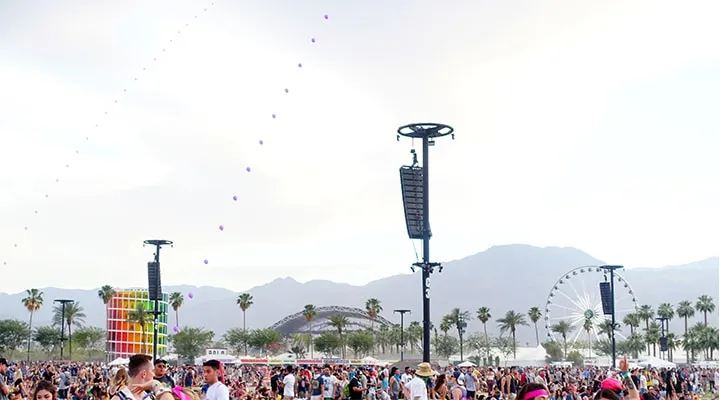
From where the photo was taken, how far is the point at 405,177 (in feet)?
73.0

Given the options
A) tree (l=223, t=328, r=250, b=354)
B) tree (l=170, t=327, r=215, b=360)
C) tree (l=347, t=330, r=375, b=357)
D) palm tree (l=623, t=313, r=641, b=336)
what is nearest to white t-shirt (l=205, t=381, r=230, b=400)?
tree (l=347, t=330, r=375, b=357)

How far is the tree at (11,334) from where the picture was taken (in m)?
111

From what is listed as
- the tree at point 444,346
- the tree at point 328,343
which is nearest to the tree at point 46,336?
the tree at point 328,343

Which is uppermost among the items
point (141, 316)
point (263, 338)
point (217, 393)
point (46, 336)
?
point (217, 393)

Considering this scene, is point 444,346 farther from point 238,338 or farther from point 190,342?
point 190,342

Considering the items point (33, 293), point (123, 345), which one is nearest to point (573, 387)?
point (33, 293)

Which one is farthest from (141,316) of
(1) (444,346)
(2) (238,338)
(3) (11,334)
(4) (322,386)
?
(4) (322,386)

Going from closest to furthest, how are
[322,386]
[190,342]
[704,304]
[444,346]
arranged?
[322,386] < [190,342] < [704,304] < [444,346]

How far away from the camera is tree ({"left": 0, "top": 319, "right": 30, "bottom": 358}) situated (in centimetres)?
11106

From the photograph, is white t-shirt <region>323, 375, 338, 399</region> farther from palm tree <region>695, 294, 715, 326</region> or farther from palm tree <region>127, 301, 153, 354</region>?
palm tree <region>695, 294, 715, 326</region>

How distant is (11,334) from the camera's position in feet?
366

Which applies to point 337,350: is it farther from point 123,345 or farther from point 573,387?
point 573,387

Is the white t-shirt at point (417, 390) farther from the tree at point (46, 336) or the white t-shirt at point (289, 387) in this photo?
the tree at point (46, 336)

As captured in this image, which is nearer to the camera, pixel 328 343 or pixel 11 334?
pixel 11 334
